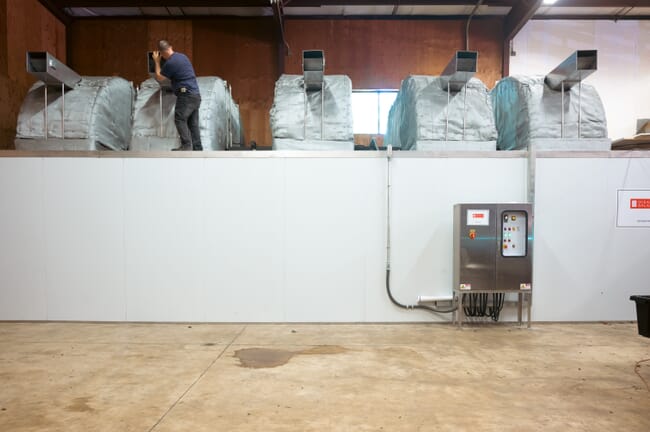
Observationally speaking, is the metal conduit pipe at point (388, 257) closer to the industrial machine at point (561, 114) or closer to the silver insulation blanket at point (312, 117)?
the silver insulation blanket at point (312, 117)

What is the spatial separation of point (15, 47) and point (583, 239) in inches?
339

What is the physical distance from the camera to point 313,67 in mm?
4289

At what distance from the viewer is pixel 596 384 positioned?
267 cm

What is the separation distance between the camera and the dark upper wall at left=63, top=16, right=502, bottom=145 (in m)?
8.04

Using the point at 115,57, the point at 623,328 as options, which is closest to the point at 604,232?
the point at 623,328

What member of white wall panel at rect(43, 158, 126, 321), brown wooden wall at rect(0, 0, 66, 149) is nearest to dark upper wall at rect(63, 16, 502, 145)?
brown wooden wall at rect(0, 0, 66, 149)

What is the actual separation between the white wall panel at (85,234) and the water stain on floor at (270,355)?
1829 millimetres

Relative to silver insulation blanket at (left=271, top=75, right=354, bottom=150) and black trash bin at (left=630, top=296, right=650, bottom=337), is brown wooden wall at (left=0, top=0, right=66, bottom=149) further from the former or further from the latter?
black trash bin at (left=630, top=296, right=650, bottom=337)

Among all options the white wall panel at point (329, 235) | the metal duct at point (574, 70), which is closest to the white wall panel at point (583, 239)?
the metal duct at point (574, 70)

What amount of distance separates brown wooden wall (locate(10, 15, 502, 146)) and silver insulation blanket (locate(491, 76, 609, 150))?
3.92 metres

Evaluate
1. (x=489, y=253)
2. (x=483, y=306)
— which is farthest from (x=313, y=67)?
(x=483, y=306)

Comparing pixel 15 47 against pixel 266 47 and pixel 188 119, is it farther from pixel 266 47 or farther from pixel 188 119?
pixel 266 47

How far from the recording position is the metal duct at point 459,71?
163 inches

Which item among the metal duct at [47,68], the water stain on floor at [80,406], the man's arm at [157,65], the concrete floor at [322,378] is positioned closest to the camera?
the concrete floor at [322,378]
